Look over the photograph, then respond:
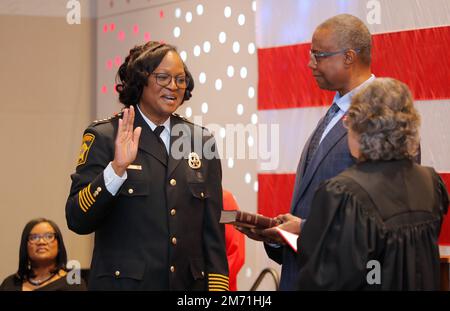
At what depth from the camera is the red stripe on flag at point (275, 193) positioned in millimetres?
4969

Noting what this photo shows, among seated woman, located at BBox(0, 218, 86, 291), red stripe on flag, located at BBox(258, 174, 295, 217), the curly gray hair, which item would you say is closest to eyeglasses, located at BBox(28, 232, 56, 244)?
seated woman, located at BBox(0, 218, 86, 291)

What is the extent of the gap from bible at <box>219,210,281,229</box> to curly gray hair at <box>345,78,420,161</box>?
1.67 feet

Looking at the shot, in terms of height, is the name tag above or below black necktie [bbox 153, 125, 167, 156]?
below

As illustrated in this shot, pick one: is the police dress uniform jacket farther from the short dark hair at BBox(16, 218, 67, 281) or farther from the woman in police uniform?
the short dark hair at BBox(16, 218, 67, 281)

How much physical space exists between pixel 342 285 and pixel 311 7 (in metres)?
2.76

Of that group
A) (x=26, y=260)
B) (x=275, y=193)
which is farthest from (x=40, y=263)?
(x=275, y=193)

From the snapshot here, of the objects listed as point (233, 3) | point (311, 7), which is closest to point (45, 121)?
point (233, 3)

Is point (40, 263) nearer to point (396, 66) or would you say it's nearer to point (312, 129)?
point (312, 129)

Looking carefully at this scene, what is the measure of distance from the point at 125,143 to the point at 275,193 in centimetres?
211

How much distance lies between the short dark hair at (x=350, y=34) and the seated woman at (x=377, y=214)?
0.60 m

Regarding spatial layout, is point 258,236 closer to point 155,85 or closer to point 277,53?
point 155,85

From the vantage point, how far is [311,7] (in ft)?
16.1

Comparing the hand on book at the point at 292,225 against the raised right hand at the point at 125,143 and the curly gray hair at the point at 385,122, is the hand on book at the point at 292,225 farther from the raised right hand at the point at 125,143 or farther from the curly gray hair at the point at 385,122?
the raised right hand at the point at 125,143

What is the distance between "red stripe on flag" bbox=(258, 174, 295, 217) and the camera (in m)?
4.97
